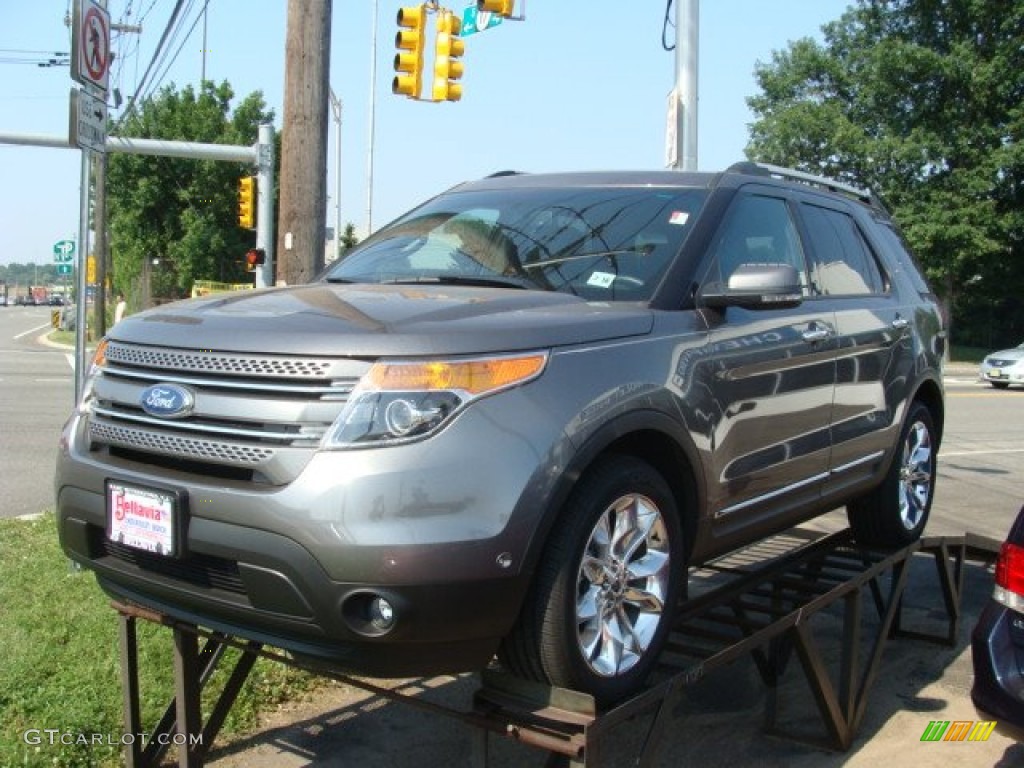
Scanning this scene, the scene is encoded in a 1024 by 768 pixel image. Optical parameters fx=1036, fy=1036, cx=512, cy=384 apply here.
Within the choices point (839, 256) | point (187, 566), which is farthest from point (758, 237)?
point (187, 566)

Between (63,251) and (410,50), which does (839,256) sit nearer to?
(410,50)

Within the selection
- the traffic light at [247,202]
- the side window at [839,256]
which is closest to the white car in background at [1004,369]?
the traffic light at [247,202]

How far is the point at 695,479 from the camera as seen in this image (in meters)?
3.46

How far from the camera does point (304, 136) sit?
831 cm

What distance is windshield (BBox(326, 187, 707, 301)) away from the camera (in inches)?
141

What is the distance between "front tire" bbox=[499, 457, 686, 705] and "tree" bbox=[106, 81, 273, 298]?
3565 centimetres

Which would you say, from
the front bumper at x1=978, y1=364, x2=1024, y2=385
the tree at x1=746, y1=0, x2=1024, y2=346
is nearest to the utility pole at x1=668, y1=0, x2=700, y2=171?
the front bumper at x1=978, y1=364, x2=1024, y2=385

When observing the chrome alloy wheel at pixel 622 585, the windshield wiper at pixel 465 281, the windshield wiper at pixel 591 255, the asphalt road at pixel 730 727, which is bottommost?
the asphalt road at pixel 730 727

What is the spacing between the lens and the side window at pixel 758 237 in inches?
151

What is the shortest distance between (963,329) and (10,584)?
149ft

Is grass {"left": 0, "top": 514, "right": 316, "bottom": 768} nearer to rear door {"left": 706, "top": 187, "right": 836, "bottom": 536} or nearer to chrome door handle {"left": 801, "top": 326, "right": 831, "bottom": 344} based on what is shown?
rear door {"left": 706, "top": 187, "right": 836, "bottom": 536}

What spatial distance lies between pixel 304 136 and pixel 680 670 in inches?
241

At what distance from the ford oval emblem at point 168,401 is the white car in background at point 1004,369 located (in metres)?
24.8

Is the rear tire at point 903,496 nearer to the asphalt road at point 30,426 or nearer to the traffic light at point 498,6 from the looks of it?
the asphalt road at point 30,426
